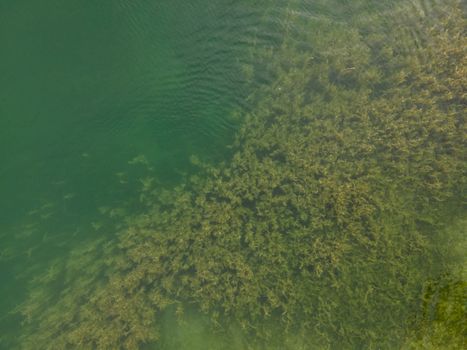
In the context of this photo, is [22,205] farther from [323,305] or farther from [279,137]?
[323,305]

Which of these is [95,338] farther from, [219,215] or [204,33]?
[204,33]

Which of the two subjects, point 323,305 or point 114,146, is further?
point 114,146

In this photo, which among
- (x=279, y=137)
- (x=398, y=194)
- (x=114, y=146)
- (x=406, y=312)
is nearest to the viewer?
(x=406, y=312)

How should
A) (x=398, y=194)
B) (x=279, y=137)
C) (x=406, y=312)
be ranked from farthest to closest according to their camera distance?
1. (x=279, y=137)
2. (x=398, y=194)
3. (x=406, y=312)

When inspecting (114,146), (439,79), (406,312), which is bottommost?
(406,312)

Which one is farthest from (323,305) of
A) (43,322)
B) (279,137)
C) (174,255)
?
(43,322)

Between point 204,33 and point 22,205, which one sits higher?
point 204,33
